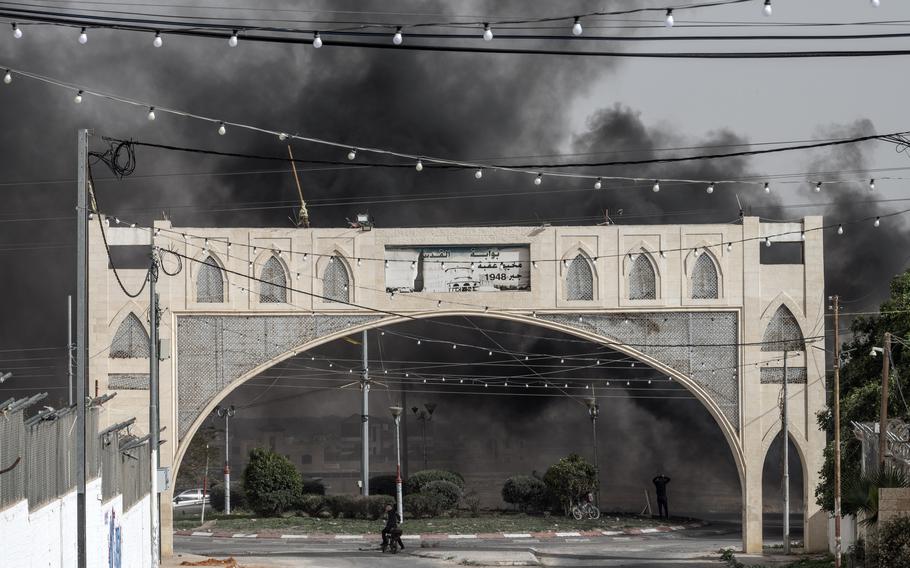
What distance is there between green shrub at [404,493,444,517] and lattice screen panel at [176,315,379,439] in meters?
12.1

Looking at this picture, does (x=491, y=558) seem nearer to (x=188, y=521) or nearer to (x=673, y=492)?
(x=188, y=521)

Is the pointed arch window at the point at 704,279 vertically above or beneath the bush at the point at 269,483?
above

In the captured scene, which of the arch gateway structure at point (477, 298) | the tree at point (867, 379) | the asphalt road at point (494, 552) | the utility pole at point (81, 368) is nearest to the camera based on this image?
the utility pole at point (81, 368)

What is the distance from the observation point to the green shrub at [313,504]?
48.1 metres

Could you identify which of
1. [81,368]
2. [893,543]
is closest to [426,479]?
[893,543]

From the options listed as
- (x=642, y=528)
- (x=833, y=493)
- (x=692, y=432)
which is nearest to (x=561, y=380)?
(x=692, y=432)

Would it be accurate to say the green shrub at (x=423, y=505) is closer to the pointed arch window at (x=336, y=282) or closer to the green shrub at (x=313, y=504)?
the green shrub at (x=313, y=504)

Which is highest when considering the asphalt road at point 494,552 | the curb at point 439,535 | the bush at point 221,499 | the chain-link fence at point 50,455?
the chain-link fence at point 50,455

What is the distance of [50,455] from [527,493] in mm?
32076

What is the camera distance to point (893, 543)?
921 inches

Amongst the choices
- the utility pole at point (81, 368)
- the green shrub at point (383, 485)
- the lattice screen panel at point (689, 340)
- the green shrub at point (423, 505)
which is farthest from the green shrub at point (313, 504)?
the utility pole at point (81, 368)

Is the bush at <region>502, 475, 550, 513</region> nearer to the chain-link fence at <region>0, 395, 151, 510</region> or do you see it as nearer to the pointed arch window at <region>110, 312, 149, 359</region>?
the pointed arch window at <region>110, 312, 149, 359</region>

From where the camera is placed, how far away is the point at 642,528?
1732 inches

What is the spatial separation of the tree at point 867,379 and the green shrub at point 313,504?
1971 centimetres
